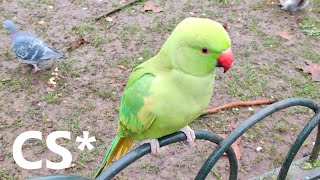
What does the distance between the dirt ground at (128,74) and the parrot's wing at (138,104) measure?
1.48 metres

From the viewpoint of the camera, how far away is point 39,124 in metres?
3.46

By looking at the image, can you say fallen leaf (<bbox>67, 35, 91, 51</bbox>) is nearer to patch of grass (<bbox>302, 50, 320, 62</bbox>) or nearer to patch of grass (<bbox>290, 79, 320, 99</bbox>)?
patch of grass (<bbox>290, 79, 320, 99</bbox>)

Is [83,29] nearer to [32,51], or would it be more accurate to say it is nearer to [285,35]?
[32,51]

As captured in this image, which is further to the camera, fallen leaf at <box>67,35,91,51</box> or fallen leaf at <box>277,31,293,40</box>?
fallen leaf at <box>277,31,293,40</box>

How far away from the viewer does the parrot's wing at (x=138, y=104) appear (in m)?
1.54

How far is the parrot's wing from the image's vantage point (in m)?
1.54

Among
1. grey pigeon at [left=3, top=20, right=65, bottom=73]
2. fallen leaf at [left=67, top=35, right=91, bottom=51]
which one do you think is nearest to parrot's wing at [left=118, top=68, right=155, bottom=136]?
grey pigeon at [left=3, top=20, right=65, bottom=73]

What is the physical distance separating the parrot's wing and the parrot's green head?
148 millimetres

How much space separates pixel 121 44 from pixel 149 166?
A: 161 centimetres

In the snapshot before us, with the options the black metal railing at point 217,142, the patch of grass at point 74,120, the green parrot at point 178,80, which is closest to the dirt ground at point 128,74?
the patch of grass at point 74,120

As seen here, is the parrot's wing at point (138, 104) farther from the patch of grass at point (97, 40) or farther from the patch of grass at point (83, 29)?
the patch of grass at point (83, 29)

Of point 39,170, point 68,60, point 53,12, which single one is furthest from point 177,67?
point 53,12

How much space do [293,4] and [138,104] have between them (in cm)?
385

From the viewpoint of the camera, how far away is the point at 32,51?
387cm
